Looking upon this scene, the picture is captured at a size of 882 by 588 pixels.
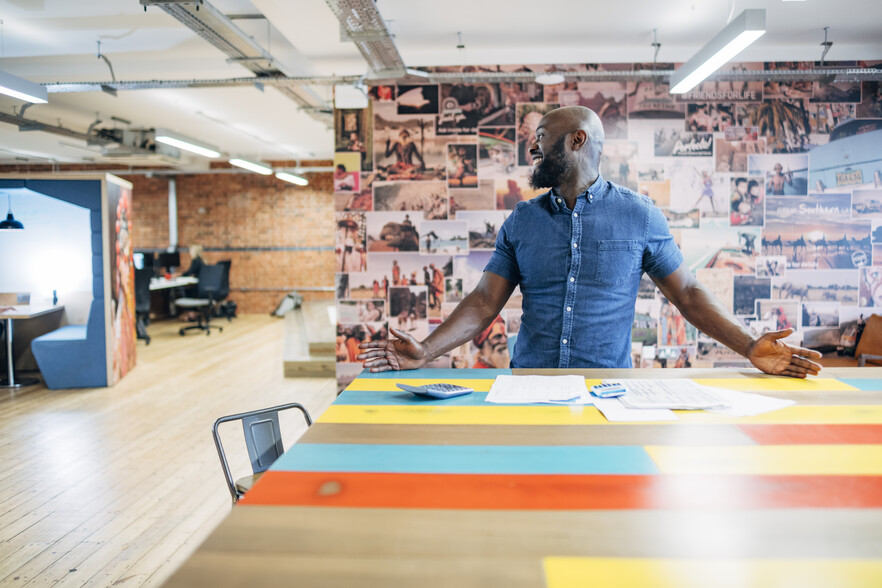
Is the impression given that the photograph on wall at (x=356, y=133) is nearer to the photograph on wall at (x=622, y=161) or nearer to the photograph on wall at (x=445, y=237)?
the photograph on wall at (x=445, y=237)

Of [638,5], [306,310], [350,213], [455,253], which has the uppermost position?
[638,5]

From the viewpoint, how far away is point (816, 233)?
15.7 ft

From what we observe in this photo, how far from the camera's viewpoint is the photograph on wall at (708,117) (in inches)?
186

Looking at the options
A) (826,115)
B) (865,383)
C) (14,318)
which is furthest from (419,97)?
(14,318)

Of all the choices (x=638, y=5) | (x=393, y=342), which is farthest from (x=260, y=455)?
(x=638, y=5)

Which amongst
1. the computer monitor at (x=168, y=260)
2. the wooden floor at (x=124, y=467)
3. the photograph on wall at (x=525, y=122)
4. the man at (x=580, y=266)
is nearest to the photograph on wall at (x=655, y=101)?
the photograph on wall at (x=525, y=122)

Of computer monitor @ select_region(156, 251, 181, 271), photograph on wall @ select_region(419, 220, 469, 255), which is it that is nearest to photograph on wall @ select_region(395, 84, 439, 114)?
photograph on wall @ select_region(419, 220, 469, 255)

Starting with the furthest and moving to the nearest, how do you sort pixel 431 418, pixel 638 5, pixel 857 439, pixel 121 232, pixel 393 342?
1. pixel 121 232
2. pixel 638 5
3. pixel 393 342
4. pixel 431 418
5. pixel 857 439

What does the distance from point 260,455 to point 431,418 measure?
2.58ft

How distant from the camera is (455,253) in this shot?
487cm

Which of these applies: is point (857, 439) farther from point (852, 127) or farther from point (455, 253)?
point (852, 127)

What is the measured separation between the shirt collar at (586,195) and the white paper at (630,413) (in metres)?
0.80

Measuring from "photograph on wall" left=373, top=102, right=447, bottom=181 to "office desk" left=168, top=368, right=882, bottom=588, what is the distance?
12.3ft

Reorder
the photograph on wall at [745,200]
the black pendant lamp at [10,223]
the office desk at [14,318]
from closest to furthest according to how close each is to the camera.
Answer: the photograph on wall at [745,200]
the office desk at [14,318]
the black pendant lamp at [10,223]
